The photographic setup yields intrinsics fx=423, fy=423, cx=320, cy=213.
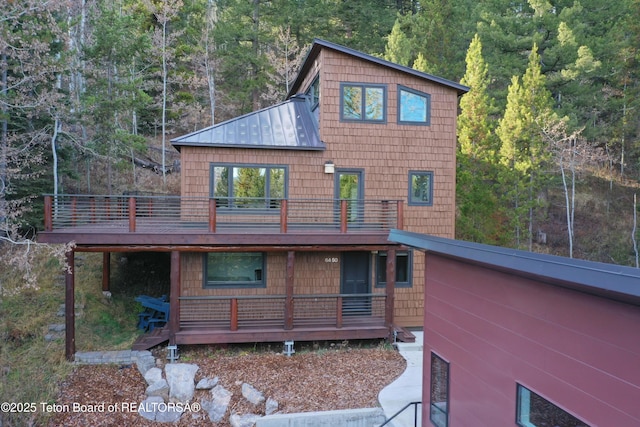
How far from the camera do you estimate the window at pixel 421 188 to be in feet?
39.8

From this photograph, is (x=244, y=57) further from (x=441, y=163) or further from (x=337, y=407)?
(x=337, y=407)

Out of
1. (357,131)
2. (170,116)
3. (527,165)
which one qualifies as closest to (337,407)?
(357,131)

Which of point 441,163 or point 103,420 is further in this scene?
point 441,163

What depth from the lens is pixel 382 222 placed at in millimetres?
11625

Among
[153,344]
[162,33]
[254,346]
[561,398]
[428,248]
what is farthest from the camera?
[162,33]

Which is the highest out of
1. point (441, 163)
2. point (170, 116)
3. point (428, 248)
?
point (170, 116)

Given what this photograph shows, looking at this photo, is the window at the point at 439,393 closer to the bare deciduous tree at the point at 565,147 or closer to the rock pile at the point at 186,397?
the rock pile at the point at 186,397

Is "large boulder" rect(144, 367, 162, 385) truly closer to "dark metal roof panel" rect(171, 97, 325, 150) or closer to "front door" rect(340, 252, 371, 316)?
"front door" rect(340, 252, 371, 316)

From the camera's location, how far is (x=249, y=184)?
37.3 feet

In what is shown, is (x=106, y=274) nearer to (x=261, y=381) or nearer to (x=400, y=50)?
(x=261, y=381)

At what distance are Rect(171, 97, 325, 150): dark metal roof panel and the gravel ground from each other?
525 centimetres

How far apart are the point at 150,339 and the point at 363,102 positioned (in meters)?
8.24

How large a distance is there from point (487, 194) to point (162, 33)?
17964mm

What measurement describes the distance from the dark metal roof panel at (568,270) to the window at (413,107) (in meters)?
7.48
